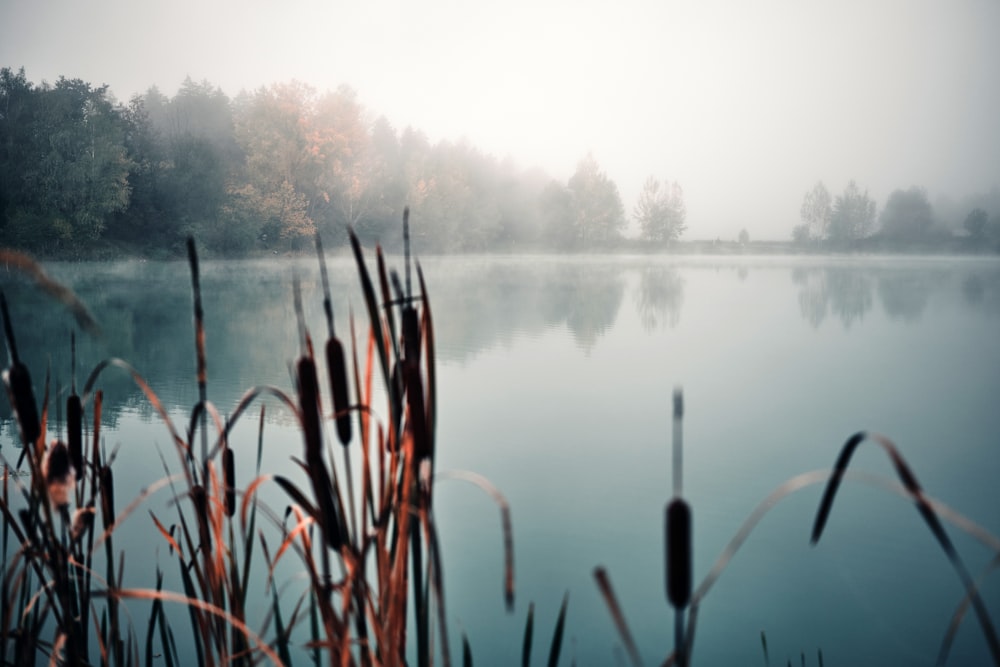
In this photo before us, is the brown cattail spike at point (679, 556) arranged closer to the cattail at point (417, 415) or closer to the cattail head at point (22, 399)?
the cattail at point (417, 415)

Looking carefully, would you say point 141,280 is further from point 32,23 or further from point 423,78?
point 423,78

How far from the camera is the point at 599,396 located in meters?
3.98

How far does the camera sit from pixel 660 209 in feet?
25.9

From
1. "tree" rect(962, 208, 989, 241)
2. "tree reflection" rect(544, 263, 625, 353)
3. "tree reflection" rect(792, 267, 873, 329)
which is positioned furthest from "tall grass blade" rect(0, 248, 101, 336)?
"tree" rect(962, 208, 989, 241)

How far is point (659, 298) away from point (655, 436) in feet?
18.0

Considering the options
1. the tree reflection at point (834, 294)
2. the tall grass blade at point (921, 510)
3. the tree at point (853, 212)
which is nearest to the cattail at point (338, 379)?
the tall grass blade at point (921, 510)

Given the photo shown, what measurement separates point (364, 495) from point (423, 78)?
6337 millimetres

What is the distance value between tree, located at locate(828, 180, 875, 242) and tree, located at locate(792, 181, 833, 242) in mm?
127

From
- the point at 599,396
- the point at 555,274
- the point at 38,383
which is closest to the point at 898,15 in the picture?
the point at 599,396

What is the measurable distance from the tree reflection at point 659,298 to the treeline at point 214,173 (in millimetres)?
985

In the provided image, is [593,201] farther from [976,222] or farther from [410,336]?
[410,336]

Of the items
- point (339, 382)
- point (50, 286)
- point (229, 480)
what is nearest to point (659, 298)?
point (229, 480)

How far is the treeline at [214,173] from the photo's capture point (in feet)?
16.9

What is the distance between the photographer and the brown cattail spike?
25 centimetres
